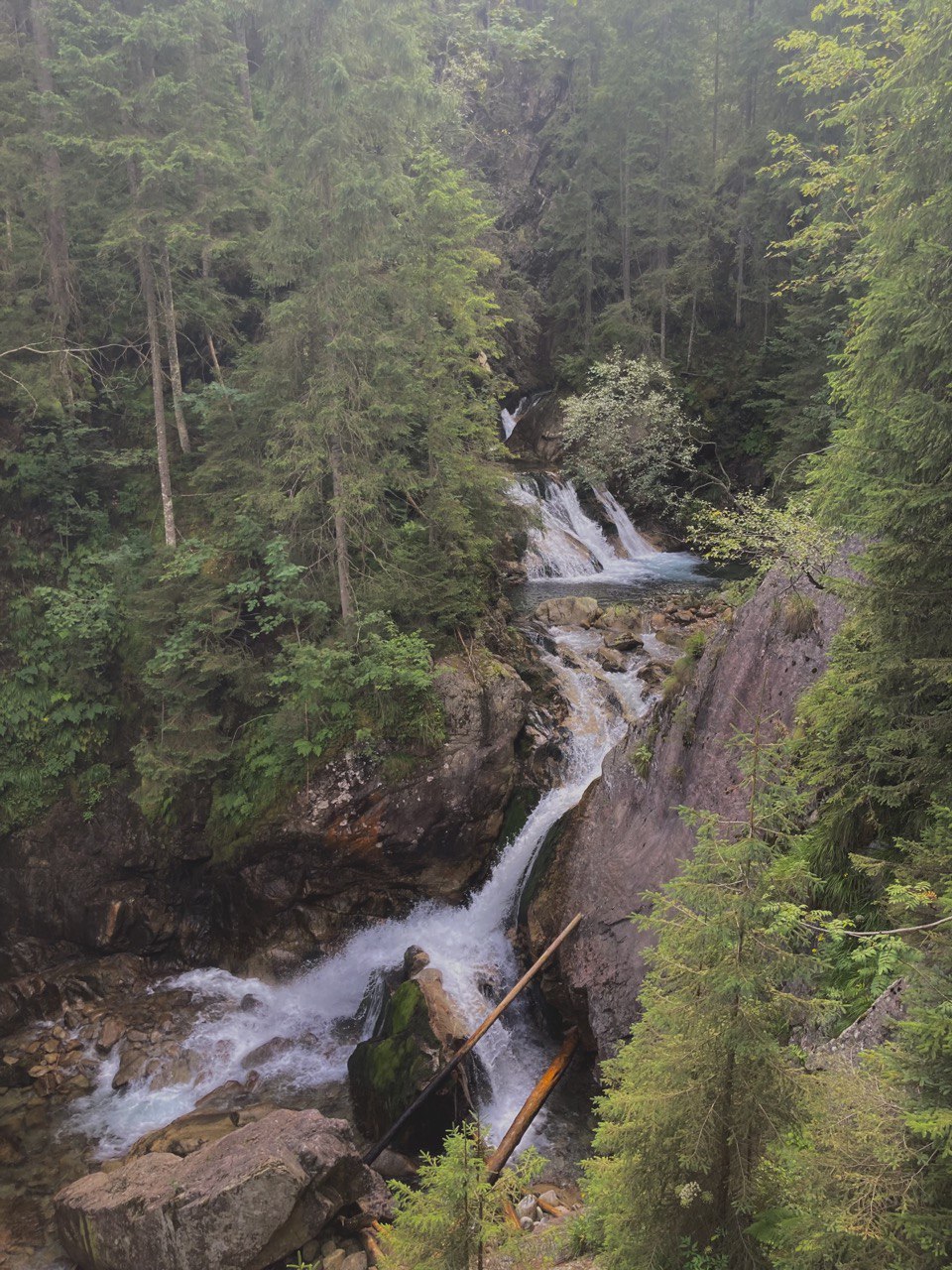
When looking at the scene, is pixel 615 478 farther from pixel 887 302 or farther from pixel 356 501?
pixel 887 302

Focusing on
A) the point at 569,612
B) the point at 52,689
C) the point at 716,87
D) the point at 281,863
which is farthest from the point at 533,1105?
the point at 716,87

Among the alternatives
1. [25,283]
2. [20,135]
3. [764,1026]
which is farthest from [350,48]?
[764,1026]

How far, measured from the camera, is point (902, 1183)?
278 centimetres

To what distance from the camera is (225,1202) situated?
7.07 metres

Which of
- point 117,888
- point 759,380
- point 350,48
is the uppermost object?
point 350,48

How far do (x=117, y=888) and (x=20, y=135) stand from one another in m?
14.2

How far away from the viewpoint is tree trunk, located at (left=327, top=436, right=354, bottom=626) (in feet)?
41.0

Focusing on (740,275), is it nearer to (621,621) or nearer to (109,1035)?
(621,621)

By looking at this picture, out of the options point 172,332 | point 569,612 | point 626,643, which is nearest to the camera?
point 172,332

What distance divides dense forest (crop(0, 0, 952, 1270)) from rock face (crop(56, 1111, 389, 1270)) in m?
4.21

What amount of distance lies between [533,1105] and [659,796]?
418 centimetres

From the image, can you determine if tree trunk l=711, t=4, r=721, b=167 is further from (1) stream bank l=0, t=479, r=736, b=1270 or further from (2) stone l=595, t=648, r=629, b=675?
(1) stream bank l=0, t=479, r=736, b=1270

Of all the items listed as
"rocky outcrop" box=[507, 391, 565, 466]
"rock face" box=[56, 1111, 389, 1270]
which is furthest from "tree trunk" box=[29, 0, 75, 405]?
"rocky outcrop" box=[507, 391, 565, 466]

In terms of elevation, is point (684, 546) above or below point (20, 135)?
below
